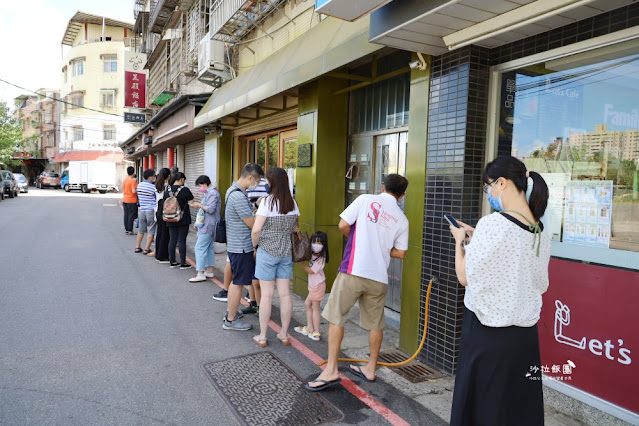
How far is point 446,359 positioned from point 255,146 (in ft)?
25.4

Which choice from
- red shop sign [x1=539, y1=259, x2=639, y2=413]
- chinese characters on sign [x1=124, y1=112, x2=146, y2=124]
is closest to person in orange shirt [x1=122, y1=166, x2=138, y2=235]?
red shop sign [x1=539, y1=259, x2=639, y2=413]

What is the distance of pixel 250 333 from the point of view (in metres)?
5.09

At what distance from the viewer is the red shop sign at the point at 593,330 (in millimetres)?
3066

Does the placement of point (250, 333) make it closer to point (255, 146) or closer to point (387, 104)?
point (387, 104)

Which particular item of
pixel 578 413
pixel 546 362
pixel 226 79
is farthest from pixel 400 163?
pixel 226 79

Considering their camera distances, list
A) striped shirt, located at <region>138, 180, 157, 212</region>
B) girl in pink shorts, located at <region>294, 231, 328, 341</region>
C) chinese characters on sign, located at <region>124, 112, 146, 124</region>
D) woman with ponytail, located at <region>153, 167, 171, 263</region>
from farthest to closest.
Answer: chinese characters on sign, located at <region>124, 112, 146, 124</region> < striped shirt, located at <region>138, 180, 157, 212</region> < woman with ponytail, located at <region>153, 167, 171, 263</region> < girl in pink shorts, located at <region>294, 231, 328, 341</region>

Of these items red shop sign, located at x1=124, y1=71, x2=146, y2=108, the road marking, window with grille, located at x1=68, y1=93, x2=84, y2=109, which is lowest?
the road marking

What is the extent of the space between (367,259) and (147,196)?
768cm

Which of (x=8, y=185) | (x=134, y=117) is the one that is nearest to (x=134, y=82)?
(x=134, y=117)

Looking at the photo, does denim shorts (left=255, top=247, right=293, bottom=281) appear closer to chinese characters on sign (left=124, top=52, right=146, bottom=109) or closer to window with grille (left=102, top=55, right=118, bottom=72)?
chinese characters on sign (left=124, top=52, right=146, bottom=109)

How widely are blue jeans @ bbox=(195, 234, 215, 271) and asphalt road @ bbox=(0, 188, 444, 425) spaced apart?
1.15 feet

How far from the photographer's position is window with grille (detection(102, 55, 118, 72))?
44369mm

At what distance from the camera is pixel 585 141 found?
11.5ft

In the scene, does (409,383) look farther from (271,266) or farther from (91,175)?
(91,175)
